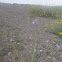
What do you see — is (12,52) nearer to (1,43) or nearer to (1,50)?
(1,50)

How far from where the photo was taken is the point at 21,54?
72.9 inches

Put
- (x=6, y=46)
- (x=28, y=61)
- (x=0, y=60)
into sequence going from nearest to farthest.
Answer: (x=28, y=61) < (x=0, y=60) < (x=6, y=46)

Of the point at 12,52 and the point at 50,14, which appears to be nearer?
the point at 12,52

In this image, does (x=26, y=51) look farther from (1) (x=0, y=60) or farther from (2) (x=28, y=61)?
(1) (x=0, y=60)

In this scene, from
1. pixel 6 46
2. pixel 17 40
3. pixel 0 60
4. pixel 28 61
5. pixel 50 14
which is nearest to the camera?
pixel 28 61

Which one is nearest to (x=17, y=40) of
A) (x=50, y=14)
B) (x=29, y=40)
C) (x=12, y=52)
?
(x=29, y=40)

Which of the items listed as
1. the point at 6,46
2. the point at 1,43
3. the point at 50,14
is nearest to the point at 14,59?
the point at 6,46

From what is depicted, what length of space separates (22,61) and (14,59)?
0.60 feet

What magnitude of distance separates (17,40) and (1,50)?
1.77 feet

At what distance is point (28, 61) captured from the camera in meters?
1.58

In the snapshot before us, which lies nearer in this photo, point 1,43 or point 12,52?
point 12,52

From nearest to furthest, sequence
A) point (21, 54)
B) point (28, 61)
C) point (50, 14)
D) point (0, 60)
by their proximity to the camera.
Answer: point (28, 61), point (0, 60), point (21, 54), point (50, 14)

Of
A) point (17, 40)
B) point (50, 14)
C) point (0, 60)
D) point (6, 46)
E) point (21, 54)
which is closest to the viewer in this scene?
point (0, 60)

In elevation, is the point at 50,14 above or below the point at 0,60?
above
